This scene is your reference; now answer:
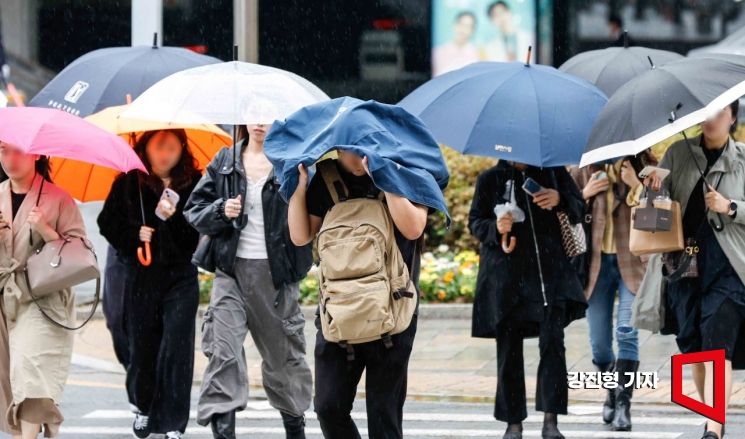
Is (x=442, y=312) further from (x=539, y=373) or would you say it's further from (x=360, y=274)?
(x=360, y=274)

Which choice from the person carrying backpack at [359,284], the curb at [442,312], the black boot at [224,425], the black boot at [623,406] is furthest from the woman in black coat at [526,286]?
the curb at [442,312]

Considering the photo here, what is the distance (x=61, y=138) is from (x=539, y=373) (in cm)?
286

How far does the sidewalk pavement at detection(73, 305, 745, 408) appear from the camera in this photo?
31.7ft

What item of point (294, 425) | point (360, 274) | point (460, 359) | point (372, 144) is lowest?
point (460, 359)

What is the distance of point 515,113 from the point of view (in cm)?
747

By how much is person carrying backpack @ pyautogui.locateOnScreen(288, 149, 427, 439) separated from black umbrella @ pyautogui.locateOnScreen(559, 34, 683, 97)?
2959 millimetres

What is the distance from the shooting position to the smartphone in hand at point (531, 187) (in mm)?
7789

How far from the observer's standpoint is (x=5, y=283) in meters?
7.31

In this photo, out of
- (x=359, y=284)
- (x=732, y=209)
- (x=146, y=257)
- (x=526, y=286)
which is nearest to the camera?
(x=359, y=284)

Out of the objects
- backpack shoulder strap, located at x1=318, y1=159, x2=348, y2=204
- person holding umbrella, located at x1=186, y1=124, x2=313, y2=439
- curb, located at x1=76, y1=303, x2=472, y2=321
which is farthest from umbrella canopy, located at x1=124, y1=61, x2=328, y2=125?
curb, located at x1=76, y1=303, x2=472, y2=321

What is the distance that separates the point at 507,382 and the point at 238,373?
1478mm

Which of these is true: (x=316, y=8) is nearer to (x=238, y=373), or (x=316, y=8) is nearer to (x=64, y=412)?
(x=64, y=412)

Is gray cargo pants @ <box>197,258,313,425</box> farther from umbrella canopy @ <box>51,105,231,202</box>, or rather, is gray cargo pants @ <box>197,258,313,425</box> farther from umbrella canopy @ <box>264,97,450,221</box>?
umbrella canopy @ <box>264,97,450,221</box>

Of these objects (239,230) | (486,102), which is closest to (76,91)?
(239,230)
